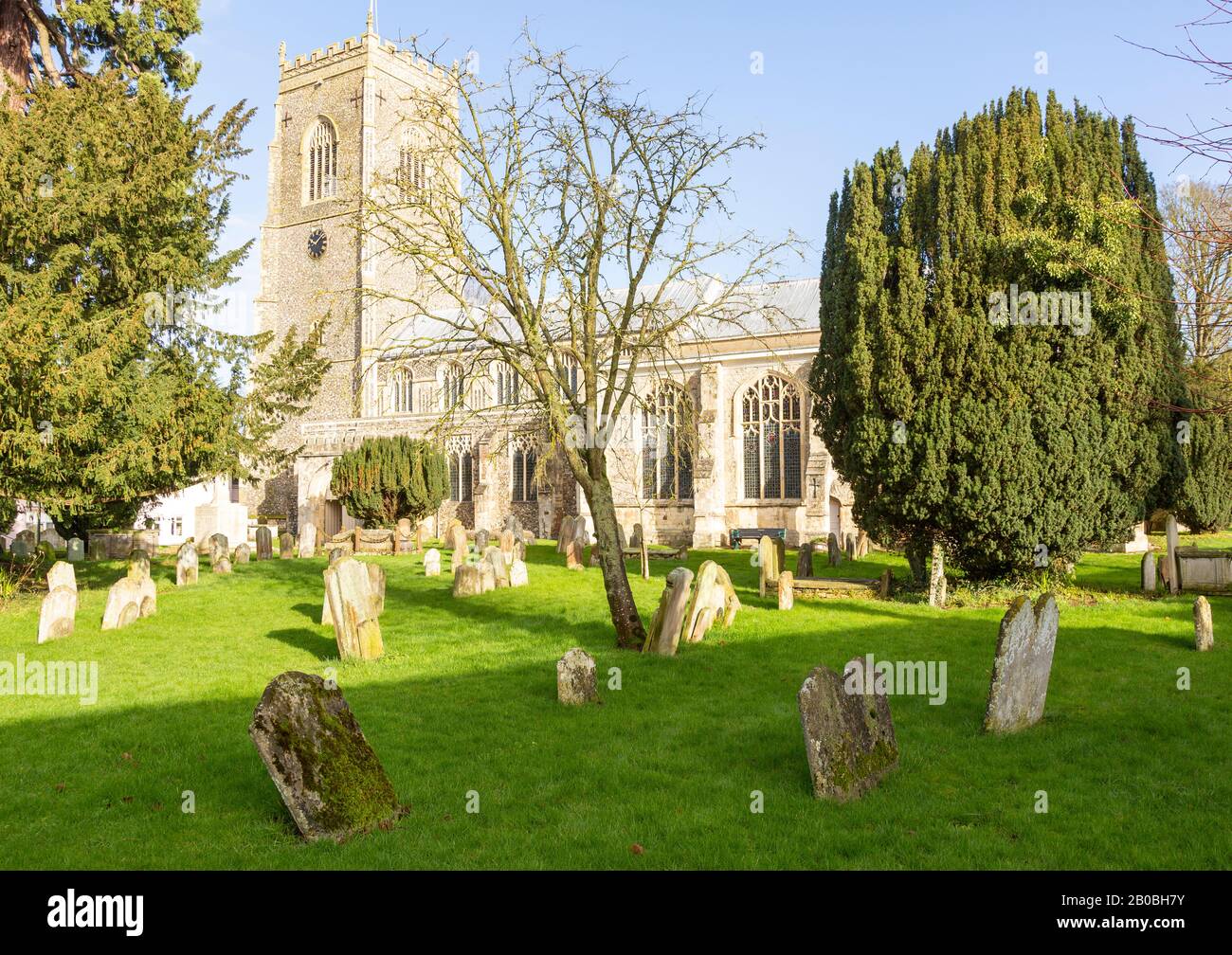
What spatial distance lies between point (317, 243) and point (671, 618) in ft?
124

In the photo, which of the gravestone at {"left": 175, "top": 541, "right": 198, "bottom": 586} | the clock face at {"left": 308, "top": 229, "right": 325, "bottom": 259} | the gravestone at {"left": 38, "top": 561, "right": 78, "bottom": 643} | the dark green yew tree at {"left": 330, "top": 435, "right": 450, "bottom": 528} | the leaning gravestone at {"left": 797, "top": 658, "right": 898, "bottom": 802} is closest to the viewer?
the leaning gravestone at {"left": 797, "top": 658, "right": 898, "bottom": 802}

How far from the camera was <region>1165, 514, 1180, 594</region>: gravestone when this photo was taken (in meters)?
13.2

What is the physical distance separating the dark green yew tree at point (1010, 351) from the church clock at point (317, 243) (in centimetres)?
3421

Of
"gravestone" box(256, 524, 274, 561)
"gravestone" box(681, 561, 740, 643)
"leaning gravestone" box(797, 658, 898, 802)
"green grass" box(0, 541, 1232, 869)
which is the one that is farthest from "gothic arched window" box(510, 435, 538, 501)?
"leaning gravestone" box(797, 658, 898, 802)

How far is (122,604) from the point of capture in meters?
11.8

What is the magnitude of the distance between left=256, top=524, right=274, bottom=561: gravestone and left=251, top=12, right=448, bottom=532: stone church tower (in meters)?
17.8

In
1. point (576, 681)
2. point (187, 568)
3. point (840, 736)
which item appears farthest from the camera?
point (187, 568)

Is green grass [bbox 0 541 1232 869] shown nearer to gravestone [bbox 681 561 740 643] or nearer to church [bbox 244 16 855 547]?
gravestone [bbox 681 561 740 643]

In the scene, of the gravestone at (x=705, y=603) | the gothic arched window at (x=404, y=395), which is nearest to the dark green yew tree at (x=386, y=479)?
the gothic arched window at (x=404, y=395)

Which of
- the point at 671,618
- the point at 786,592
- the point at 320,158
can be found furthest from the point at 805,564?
the point at 320,158

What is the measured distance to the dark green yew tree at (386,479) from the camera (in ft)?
84.9

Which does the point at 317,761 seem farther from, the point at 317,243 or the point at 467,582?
the point at 317,243

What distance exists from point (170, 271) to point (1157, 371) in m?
15.4
